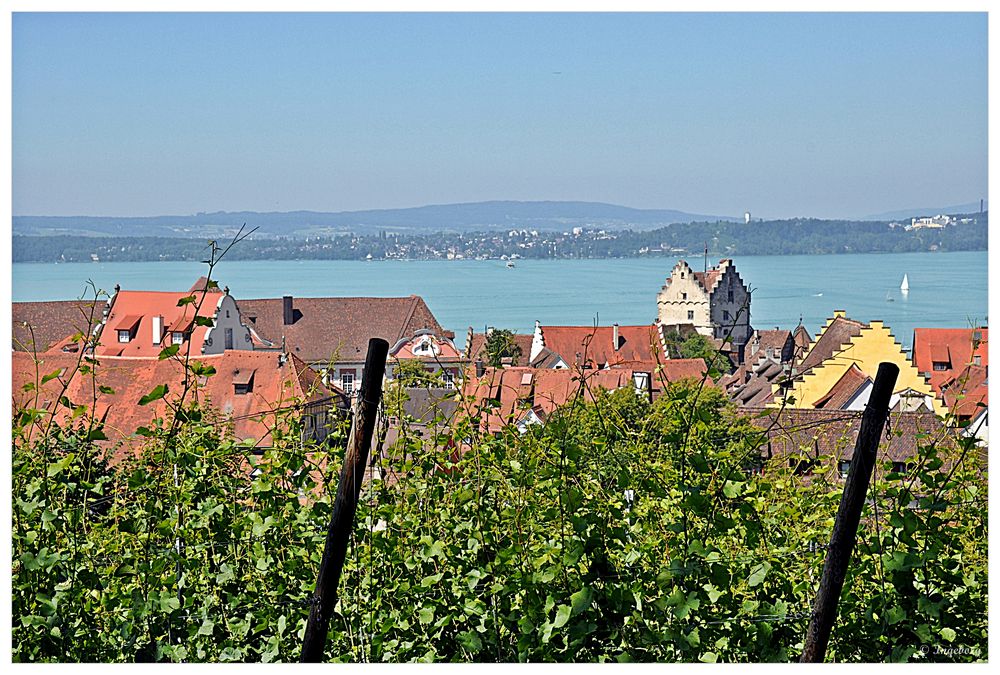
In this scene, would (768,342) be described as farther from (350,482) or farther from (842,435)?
(350,482)

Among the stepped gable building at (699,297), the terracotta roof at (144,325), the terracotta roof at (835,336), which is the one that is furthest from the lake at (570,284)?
the stepped gable building at (699,297)

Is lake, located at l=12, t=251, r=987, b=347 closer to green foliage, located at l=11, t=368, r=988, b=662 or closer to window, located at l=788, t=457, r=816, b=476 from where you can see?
green foliage, located at l=11, t=368, r=988, b=662

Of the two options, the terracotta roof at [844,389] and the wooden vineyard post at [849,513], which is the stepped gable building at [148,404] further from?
the terracotta roof at [844,389]

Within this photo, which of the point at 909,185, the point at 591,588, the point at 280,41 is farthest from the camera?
the point at 909,185

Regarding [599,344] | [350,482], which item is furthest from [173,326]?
[599,344]

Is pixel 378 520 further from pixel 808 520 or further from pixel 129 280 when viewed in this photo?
pixel 129 280

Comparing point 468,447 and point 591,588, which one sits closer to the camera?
point 591,588
